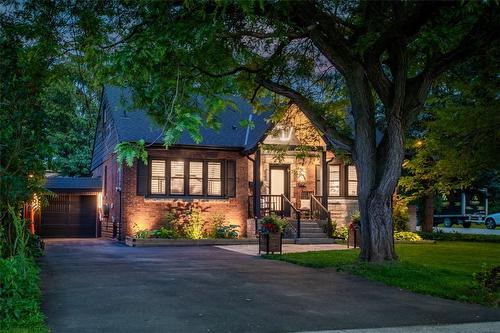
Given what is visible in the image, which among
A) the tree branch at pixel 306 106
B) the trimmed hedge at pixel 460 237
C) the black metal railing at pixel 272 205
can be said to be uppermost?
the tree branch at pixel 306 106

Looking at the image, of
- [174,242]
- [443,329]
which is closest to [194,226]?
[174,242]

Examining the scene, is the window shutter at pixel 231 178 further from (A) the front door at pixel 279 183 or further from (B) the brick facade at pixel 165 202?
(A) the front door at pixel 279 183

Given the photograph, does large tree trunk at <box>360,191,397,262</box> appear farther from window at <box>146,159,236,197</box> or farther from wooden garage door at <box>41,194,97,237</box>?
wooden garage door at <box>41,194,97,237</box>

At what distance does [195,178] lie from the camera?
85.1 feet

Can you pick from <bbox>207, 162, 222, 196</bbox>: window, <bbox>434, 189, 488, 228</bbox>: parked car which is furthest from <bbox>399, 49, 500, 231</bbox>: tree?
<bbox>434, 189, 488, 228</bbox>: parked car

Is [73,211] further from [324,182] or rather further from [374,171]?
[374,171]

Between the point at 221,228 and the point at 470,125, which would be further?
the point at 221,228

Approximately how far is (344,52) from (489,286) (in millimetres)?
6622

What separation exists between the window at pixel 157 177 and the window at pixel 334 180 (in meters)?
8.47

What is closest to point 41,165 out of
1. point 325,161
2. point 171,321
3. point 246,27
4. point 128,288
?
point 128,288

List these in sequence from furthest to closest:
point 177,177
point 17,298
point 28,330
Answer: point 177,177 < point 17,298 < point 28,330

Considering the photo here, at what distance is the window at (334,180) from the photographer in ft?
93.8

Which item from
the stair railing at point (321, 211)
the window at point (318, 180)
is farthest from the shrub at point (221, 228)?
the window at point (318, 180)

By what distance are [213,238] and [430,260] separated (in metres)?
10.6
